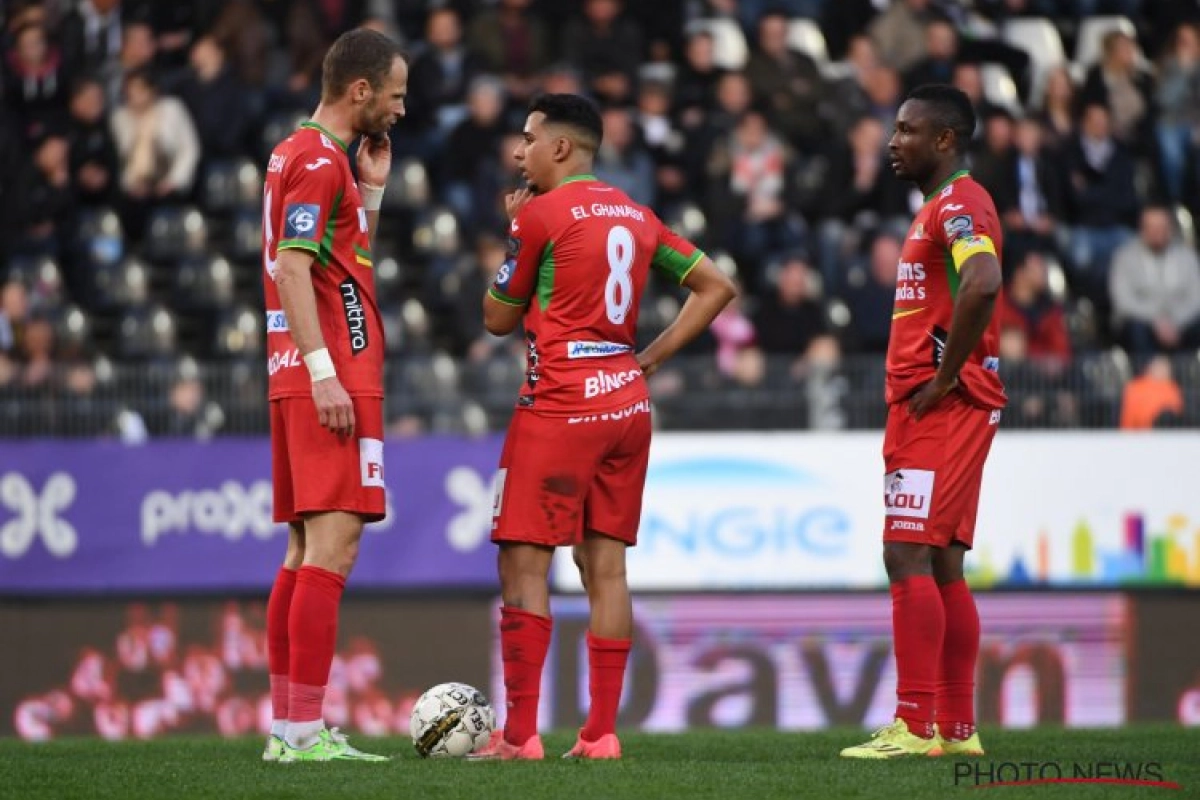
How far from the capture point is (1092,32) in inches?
794

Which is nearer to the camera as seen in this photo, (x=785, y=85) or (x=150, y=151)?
(x=150, y=151)

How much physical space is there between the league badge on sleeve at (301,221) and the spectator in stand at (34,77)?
11.8m

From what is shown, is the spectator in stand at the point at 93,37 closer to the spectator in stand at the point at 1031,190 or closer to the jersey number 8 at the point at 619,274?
the spectator in stand at the point at 1031,190

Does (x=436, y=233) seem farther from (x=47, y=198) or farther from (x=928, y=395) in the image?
(x=928, y=395)

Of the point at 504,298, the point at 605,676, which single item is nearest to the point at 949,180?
the point at 504,298

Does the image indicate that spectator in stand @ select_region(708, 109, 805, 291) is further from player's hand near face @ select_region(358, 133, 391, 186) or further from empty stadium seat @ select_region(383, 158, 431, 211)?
player's hand near face @ select_region(358, 133, 391, 186)

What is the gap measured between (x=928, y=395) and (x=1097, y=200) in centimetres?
999

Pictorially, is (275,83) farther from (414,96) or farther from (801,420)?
(801,420)

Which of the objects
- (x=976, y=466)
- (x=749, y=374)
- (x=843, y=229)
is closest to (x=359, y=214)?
(x=976, y=466)

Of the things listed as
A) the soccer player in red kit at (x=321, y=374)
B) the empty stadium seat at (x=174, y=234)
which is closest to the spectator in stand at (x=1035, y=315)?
the empty stadium seat at (x=174, y=234)

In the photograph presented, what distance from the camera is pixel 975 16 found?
2006cm

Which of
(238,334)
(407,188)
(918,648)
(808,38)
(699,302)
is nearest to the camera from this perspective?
(918,648)

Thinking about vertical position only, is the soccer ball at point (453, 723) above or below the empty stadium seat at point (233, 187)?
below

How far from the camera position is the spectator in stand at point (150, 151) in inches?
719
